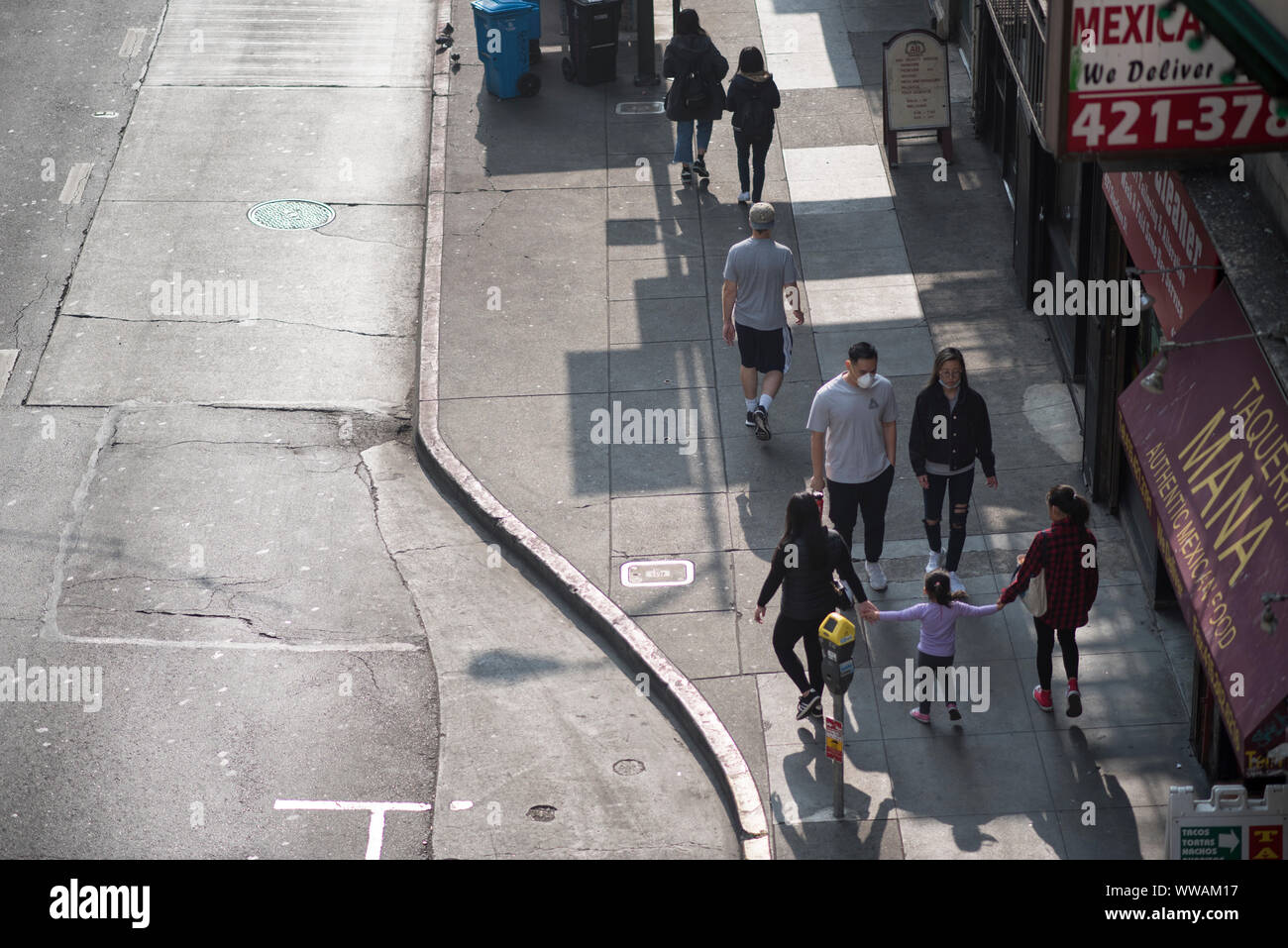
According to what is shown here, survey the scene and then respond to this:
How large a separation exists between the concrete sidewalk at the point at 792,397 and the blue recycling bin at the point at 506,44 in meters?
0.32

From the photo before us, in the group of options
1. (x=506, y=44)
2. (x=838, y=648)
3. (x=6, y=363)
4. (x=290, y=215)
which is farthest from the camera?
(x=506, y=44)

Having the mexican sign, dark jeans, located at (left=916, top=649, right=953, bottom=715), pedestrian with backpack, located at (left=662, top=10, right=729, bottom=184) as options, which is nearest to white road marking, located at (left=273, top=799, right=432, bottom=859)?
dark jeans, located at (left=916, top=649, right=953, bottom=715)

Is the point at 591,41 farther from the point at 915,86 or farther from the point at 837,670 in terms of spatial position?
the point at 837,670

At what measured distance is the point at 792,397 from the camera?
1363 centimetres

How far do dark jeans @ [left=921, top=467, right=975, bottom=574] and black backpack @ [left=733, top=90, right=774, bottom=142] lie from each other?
5923mm

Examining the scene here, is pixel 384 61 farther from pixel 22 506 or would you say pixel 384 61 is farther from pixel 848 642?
pixel 848 642

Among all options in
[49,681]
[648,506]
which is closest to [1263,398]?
[648,506]

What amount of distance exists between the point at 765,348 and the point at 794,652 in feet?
11.3

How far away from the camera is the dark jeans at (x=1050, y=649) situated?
9758mm

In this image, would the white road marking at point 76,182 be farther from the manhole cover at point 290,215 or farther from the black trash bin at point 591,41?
the black trash bin at point 591,41

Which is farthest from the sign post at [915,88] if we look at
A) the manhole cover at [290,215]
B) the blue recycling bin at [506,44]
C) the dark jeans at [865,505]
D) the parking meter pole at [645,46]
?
the dark jeans at [865,505]

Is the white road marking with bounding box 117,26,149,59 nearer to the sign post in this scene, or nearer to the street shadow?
the sign post

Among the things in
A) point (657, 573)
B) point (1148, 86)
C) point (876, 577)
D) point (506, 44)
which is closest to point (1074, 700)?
point (876, 577)

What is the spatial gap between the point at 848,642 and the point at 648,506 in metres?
3.95
